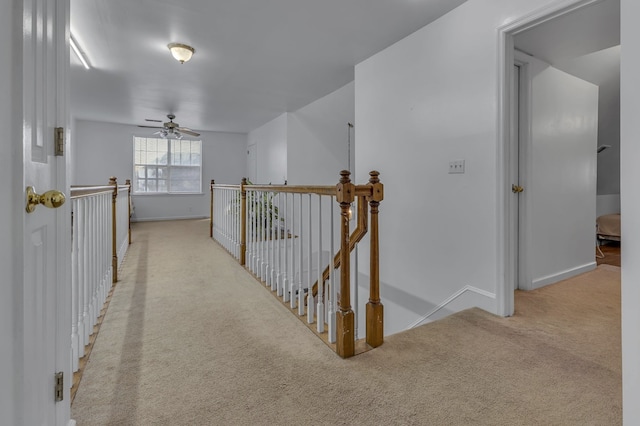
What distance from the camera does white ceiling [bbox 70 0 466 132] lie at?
9.09 ft

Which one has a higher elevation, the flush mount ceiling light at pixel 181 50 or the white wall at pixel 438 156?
the flush mount ceiling light at pixel 181 50

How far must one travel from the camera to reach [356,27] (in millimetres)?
3066

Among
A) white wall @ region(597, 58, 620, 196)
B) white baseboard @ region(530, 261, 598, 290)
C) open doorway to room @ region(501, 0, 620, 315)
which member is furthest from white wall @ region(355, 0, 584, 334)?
white wall @ region(597, 58, 620, 196)

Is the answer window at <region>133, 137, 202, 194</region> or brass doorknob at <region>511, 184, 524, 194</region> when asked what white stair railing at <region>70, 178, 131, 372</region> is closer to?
brass doorknob at <region>511, 184, 524, 194</region>

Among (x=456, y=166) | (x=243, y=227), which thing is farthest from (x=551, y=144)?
(x=243, y=227)

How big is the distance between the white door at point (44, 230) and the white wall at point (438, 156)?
8.06 feet

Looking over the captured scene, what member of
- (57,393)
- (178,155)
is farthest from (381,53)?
(178,155)

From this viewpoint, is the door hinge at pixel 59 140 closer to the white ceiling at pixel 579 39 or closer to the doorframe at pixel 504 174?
the doorframe at pixel 504 174

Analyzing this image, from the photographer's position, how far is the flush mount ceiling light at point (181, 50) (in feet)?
11.1

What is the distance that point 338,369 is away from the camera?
165 cm

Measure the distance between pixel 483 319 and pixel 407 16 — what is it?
2.47 meters

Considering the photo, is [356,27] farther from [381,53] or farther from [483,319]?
[483,319]

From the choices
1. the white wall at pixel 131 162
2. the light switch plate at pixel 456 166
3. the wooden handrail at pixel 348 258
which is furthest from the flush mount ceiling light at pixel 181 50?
the white wall at pixel 131 162

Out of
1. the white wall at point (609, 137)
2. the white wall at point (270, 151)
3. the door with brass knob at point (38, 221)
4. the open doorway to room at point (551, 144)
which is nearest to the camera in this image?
the door with brass knob at point (38, 221)
